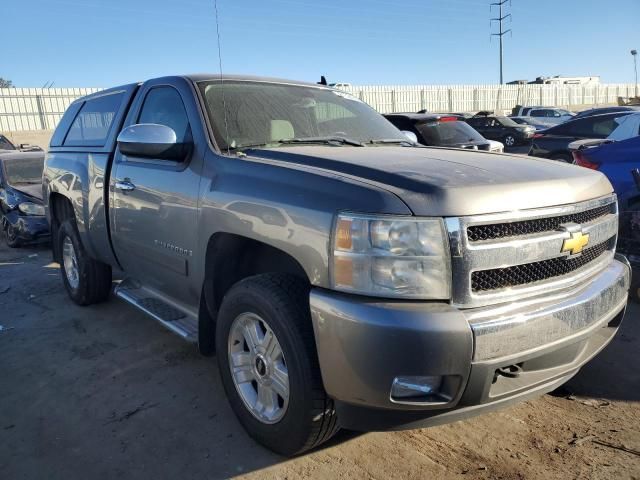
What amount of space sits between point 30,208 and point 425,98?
1200 inches

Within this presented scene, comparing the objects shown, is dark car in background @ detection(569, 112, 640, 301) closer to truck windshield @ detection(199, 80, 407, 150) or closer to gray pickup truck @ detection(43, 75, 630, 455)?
gray pickup truck @ detection(43, 75, 630, 455)

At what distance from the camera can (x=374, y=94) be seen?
32219mm

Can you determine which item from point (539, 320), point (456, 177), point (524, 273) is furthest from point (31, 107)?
point (539, 320)

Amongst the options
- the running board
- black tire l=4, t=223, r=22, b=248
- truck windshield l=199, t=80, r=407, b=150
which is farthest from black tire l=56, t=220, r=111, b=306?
black tire l=4, t=223, r=22, b=248

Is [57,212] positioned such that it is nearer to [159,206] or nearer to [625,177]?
[159,206]

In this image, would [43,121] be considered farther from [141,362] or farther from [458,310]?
[458,310]

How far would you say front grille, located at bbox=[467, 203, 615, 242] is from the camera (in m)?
2.15

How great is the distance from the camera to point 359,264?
2107mm

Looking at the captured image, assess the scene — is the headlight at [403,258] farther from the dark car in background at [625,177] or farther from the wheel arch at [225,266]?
the dark car in background at [625,177]

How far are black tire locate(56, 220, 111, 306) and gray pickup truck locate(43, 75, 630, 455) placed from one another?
147 cm

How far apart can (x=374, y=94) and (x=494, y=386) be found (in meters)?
31.6

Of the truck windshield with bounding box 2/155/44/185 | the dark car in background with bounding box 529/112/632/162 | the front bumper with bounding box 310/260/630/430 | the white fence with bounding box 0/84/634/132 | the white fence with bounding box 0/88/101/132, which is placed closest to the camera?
the front bumper with bounding box 310/260/630/430

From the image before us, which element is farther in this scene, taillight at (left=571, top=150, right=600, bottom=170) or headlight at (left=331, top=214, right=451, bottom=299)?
taillight at (left=571, top=150, right=600, bottom=170)

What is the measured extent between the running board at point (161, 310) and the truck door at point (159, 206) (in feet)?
0.29
